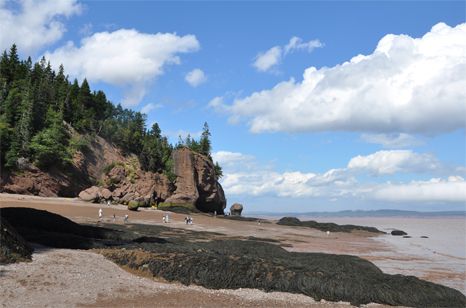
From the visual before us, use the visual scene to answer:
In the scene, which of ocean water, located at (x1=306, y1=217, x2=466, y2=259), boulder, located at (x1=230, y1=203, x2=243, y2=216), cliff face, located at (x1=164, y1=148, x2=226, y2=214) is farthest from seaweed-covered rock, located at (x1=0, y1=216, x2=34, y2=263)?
boulder, located at (x1=230, y1=203, x2=243, y2=216)

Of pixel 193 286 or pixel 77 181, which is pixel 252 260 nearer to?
pixel 193 286

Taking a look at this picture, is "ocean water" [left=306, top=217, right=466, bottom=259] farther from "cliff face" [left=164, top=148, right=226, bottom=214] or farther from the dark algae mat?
"cliff face" [left=164, top=148, right=226, bottom=214]

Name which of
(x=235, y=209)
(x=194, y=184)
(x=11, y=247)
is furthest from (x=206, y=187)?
(x=11, y=247)

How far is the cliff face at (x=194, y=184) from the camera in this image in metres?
66.8

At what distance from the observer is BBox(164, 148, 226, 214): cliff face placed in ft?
219

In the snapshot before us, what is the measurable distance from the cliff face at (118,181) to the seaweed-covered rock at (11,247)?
4211 centimetres

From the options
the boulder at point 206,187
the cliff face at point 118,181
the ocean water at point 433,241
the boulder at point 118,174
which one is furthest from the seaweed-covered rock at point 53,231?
the boulder at point 206,187

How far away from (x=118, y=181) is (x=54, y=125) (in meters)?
16.5

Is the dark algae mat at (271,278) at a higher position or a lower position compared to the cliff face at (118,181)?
lower

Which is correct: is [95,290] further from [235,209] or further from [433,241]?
[235,209]

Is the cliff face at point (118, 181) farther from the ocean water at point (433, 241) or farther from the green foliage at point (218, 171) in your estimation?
the ocean water at point (433, 241)

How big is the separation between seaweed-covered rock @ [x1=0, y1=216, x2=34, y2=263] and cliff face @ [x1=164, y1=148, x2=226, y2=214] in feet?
180

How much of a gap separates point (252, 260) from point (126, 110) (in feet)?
387

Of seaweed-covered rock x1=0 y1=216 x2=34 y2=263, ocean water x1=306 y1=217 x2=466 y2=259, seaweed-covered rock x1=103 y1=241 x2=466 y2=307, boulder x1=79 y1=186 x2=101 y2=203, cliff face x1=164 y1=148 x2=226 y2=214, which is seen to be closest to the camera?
seaweed-covered rock x1=0 y1=216 x2=34 y2=263
